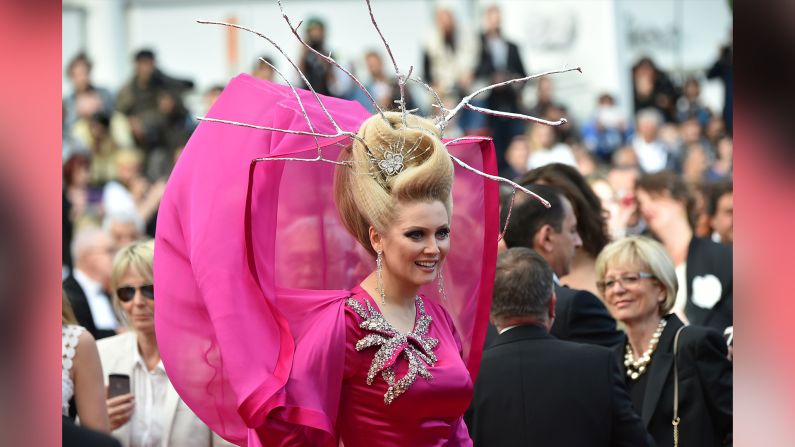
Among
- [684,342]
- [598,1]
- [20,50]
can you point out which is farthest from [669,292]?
[598,1]

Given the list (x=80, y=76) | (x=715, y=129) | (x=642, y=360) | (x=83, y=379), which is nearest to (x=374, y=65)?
(x=80, y=76)

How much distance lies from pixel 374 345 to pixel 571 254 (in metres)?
2.40

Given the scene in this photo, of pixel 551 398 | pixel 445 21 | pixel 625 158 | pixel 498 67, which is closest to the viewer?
pixel 551 398

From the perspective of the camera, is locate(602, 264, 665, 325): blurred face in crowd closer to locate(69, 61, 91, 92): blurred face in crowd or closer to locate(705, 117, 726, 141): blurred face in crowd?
locate(705, 117, 726, 141): blurred face in crowd

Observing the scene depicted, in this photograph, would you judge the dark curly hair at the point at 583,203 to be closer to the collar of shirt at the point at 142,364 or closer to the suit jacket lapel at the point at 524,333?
the suit jacket lapel at the point at 524,333

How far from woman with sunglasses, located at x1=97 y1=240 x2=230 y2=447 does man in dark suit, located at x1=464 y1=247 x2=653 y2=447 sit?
3.72 ft

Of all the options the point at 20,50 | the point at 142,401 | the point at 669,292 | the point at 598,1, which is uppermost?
the point at 598,1

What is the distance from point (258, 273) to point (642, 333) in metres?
2.31

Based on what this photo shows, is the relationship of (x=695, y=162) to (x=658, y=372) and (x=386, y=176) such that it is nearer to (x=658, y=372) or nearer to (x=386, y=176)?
(x=658, y=372)

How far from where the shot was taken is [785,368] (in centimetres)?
127

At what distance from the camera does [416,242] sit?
3158 millimetres

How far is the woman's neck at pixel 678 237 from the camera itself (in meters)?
7.52

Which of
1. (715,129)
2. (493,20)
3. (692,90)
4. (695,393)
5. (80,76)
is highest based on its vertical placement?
(493,20)

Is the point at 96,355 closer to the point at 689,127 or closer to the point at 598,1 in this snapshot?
the point at 689,127
